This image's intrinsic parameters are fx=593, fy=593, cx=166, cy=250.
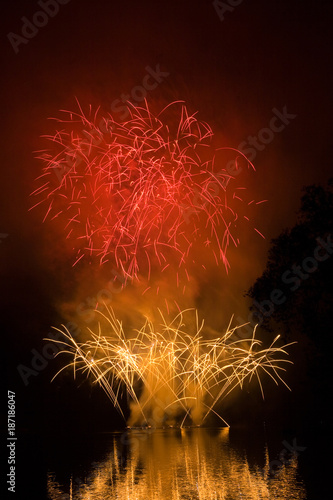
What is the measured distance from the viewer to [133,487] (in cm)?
963

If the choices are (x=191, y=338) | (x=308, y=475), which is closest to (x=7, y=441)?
(x=191, y=338)

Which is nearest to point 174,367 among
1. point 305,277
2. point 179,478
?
point 305,277

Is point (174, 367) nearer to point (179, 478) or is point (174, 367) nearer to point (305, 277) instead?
point (305, 277)

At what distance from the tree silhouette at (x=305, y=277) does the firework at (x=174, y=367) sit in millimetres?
3051

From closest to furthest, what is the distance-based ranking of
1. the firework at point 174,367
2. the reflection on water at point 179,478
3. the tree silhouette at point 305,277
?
the reflection on water at point 179,478 → the tree silhouette at point 305,277 → the firework at point 174,367

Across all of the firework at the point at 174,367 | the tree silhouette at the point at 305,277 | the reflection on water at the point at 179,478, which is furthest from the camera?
the firework at the point at 174,367

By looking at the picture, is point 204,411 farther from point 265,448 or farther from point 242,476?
point 242,476

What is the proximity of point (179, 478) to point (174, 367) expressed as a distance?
1047 cm

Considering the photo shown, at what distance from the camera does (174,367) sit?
20875 millimetres

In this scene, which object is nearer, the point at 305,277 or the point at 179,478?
the point at 179,478

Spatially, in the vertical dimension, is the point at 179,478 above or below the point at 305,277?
below

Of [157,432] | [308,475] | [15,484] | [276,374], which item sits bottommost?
[308,475]

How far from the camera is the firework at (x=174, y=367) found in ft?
68.3

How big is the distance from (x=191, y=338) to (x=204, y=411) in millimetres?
3723
